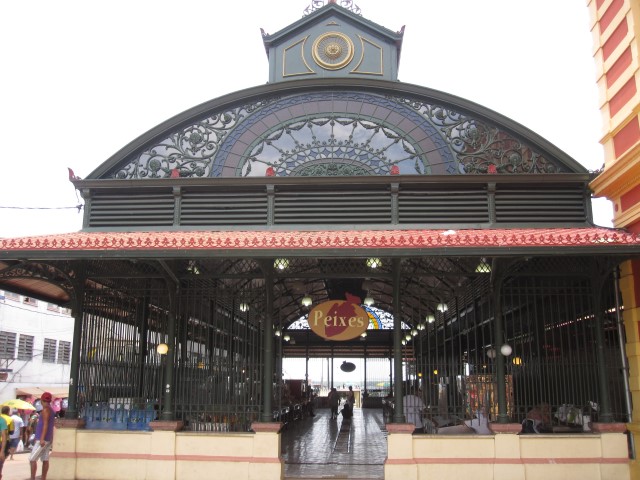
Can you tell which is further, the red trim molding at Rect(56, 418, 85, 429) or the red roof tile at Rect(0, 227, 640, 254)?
the red trim molding at Rect(56, 418, 85, 429)

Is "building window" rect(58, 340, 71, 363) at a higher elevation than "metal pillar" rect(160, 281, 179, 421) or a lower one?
higher

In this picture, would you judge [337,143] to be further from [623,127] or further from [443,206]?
[623,127]

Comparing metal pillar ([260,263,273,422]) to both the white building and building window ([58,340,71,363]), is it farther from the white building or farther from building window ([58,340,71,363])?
building window ([58,340,71,363])

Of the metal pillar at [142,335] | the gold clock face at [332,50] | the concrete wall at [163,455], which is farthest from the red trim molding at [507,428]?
the gold clock face at [332,50]

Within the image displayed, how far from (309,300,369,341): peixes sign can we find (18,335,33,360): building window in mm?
24421

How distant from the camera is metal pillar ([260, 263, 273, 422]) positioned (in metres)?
11.2

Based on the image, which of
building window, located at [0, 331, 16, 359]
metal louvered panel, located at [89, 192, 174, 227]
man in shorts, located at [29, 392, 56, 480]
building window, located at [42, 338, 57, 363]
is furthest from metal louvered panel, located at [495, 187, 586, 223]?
building window, located at [42, 338, 57, 363]

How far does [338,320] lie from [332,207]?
2354 mm

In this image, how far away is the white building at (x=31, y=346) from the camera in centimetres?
2978

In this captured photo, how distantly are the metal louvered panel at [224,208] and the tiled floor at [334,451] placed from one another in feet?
16.5

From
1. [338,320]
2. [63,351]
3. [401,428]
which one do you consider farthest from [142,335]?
[63,351]

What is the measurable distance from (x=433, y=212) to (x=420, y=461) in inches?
188

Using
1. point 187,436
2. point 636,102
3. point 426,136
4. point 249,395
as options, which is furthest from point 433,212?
point 187,436

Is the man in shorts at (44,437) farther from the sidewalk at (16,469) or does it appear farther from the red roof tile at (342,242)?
the red roof tile at (342,242)
